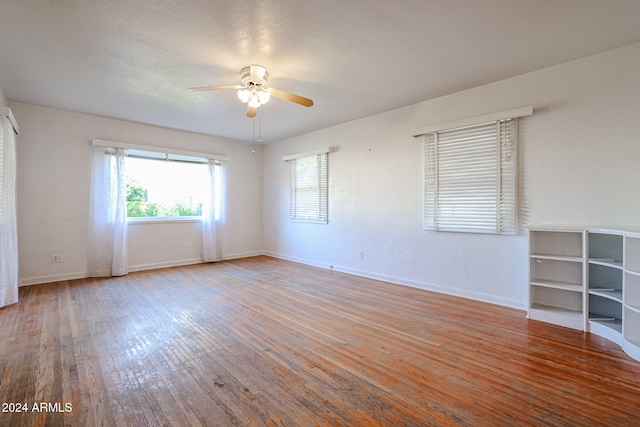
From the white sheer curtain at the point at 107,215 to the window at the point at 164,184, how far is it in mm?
317

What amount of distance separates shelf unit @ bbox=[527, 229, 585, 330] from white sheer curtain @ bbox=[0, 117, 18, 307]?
19.3 feet

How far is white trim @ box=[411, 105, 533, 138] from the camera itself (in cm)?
322

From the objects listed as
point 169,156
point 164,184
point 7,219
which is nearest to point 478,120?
point 169,156

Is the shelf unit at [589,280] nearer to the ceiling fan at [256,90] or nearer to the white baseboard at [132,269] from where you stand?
the ceiling fan at [256,90]

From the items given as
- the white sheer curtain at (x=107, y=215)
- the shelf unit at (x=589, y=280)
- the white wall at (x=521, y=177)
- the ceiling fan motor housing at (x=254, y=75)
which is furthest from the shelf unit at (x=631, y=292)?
the white sheer curtain at (x=107, y=215)

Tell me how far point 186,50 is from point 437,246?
Result: 12.3ft

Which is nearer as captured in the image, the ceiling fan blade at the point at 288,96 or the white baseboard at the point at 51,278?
the ceiling fan blade at the point at 288,96

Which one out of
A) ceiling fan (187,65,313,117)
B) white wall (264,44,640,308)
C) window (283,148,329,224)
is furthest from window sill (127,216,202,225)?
ceiling fan (187,65,313,117)

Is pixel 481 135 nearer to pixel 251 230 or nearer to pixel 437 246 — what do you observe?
pixel 437 246

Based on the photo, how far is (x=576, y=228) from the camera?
2756 mm

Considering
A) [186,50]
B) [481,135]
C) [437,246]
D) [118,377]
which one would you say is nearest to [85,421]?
[118,377]

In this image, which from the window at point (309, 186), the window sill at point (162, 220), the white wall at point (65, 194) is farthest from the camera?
the window at point (309, 186)

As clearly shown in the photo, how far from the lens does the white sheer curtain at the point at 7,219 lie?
335 centimetres

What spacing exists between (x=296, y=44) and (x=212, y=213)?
14.1ft
